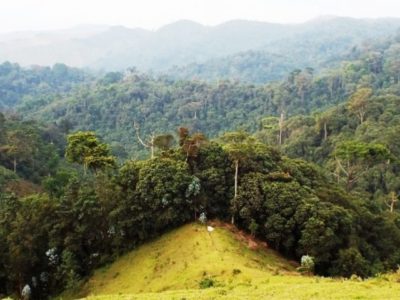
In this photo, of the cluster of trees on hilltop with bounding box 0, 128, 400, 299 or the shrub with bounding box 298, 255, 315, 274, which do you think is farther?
the cluster of trees on hilltop with bounding box 0, 128, 400, 299

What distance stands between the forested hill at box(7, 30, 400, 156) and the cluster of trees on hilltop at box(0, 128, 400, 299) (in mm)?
86361

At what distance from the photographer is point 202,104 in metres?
142

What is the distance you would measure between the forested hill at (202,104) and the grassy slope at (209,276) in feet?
296

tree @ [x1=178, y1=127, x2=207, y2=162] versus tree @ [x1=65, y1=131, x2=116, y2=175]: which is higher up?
tree @ [x1=178, y1=127, x2=207, y2=162]

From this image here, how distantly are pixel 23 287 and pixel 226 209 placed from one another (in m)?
14.2

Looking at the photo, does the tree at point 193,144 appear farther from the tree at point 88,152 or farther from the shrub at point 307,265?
the shrub at point 307,265

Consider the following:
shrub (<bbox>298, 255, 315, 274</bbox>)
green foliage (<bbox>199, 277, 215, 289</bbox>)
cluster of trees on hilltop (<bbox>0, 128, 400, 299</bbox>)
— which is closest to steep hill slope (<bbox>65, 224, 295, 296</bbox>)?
green foliage (<bbox>199, 277, 215, 289</bbox>)

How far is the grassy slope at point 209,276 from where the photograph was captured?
2014cm

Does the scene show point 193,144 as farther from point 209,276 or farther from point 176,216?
point 209,276

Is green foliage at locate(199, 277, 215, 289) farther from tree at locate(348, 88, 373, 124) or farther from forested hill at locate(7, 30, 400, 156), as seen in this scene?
forested hill at locate(7, 30, 400, 156)

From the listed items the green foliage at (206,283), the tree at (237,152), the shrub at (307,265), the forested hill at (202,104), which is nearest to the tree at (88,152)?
the tree at (237,152)

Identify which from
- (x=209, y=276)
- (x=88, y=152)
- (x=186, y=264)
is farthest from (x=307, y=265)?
(x=88, y=152)

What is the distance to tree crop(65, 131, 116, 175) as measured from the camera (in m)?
41.0

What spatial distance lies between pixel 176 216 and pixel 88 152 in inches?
409
